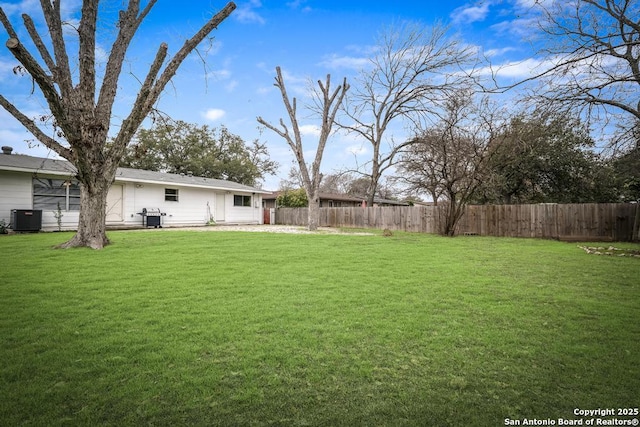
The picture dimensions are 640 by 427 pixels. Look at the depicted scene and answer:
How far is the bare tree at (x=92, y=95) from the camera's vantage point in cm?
835

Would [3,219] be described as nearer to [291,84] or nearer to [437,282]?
[291,84]

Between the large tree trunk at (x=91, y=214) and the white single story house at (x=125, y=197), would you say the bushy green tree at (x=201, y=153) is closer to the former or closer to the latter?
the white single story house at (x=125, y=197)

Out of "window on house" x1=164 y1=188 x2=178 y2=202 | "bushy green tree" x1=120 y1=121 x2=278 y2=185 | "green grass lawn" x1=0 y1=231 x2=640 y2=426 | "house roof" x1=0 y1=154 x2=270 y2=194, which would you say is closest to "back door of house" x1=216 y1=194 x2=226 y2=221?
"house roof" x1=0 y1=154 x2=270 y2=194

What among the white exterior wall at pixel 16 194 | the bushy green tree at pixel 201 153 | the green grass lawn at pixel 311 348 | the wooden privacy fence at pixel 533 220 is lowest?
the green grass lawn at pixel 311 348

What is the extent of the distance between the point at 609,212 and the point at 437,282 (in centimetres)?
1236

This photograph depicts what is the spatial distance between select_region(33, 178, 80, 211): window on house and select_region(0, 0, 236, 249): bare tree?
653 cm

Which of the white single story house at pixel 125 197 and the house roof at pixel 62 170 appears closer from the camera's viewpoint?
the house roof at pixel 62 170

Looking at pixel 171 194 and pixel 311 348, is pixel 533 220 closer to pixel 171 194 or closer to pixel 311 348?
pixel 311 348

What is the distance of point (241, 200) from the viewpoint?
24.2 meters

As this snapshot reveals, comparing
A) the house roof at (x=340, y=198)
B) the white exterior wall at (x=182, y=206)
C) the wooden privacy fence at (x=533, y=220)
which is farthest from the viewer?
the house roof at (x=340, y=198)

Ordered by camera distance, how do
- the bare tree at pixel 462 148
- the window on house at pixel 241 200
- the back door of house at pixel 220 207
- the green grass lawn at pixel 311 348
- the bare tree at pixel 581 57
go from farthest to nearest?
1. the window on house at pixel 241 200
2. the back door of house at pixel 220 207
3. the bare tree at pixel 462 148
4. the bare tree at pixel 581 57
5. the green grass lawn at pixel 311 348

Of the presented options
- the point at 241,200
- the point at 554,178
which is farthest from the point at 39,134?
the point at 554,178

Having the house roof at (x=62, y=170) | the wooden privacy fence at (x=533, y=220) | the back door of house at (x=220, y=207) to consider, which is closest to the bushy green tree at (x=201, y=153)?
→ the back door of house at (x=220, y=207)

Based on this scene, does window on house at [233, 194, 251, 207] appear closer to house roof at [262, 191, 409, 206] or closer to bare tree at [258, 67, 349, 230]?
house roof at [262, 191, 409, 206]
